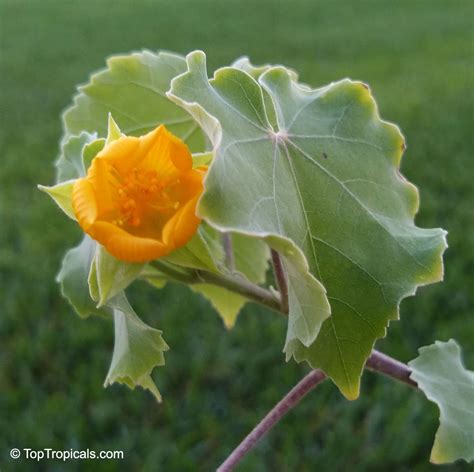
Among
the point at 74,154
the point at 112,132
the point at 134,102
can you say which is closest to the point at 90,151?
the point at 112,132

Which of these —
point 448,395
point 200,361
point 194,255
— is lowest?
point 200,361

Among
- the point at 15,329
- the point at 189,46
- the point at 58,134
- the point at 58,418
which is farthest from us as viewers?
the point at 189,46

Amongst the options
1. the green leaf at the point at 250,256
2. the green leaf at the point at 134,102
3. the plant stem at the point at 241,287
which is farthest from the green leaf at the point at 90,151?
the green leaf at the point at 250,256

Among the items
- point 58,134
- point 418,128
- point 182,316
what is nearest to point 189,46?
point 58,134

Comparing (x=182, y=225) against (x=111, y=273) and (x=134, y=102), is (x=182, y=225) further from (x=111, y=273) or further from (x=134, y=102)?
(x=134, y=102)

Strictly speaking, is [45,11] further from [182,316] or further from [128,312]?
[128,312]

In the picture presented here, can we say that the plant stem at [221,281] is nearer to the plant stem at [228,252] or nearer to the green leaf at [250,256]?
the plant stem at [228,252]
